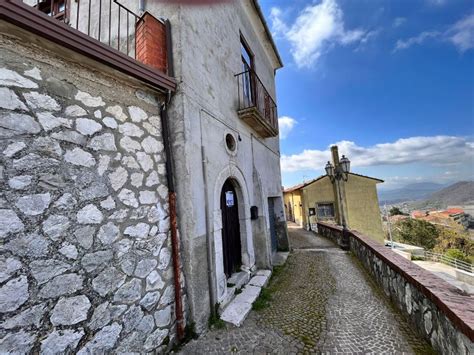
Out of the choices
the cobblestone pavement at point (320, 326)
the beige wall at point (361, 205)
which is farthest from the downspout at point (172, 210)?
the beige wall at point (361, 205)

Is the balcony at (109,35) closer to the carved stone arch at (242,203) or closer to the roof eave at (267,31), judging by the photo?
the carved stone arch at (242,203)

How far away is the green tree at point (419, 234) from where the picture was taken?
2542 cm

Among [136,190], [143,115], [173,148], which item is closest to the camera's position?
[136,190]

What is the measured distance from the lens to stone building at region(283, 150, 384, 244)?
60.3 ft

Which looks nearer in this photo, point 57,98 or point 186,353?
point 57,98

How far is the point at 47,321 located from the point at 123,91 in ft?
7.88

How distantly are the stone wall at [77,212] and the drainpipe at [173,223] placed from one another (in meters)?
0.09

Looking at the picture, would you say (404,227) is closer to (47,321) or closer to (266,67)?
(266,67)

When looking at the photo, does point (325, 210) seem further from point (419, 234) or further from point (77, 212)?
point (77, 212)

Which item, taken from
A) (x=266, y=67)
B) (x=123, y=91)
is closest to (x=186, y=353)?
(x=123, y=91)

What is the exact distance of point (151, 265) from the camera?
2645 millimetres

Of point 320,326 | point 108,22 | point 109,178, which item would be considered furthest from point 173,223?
point 108,22

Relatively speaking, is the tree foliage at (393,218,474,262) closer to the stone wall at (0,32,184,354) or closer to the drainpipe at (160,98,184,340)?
the drainpipe at (160,98,184,340)

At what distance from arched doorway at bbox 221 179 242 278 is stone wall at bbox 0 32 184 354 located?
5.97 ft
